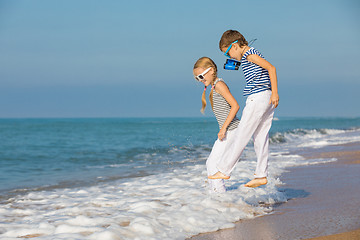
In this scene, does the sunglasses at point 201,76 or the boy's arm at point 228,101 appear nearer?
the boy's arm at point 228,101

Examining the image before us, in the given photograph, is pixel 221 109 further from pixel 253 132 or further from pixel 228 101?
pixel 253 132

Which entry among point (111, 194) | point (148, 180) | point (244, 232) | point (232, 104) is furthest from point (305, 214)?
point (148, 180)

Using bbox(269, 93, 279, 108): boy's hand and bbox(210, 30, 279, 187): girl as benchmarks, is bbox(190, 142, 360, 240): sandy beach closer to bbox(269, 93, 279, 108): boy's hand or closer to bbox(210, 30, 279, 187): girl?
bbox(210, 30, 279, 187): girl

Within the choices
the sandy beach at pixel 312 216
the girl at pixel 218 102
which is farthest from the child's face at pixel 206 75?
→ the sandy beach at pixel 312 216

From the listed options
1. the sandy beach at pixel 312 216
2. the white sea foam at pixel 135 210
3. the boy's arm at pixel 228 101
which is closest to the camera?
the sandy beach at pixel 312 216

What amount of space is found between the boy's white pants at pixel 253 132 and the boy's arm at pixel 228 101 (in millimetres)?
131

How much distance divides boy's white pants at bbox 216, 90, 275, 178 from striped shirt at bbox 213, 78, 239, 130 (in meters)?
0.16

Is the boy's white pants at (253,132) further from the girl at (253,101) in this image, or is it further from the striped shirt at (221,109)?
the striped shirt at (221,109)

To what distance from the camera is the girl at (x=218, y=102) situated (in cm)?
409

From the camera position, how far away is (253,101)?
3.68 metres

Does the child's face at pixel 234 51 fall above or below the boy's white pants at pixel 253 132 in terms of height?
above

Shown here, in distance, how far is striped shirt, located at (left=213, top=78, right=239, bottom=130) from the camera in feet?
13.6

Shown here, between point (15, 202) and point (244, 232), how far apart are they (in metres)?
3.82

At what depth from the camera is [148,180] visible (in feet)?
23.1
